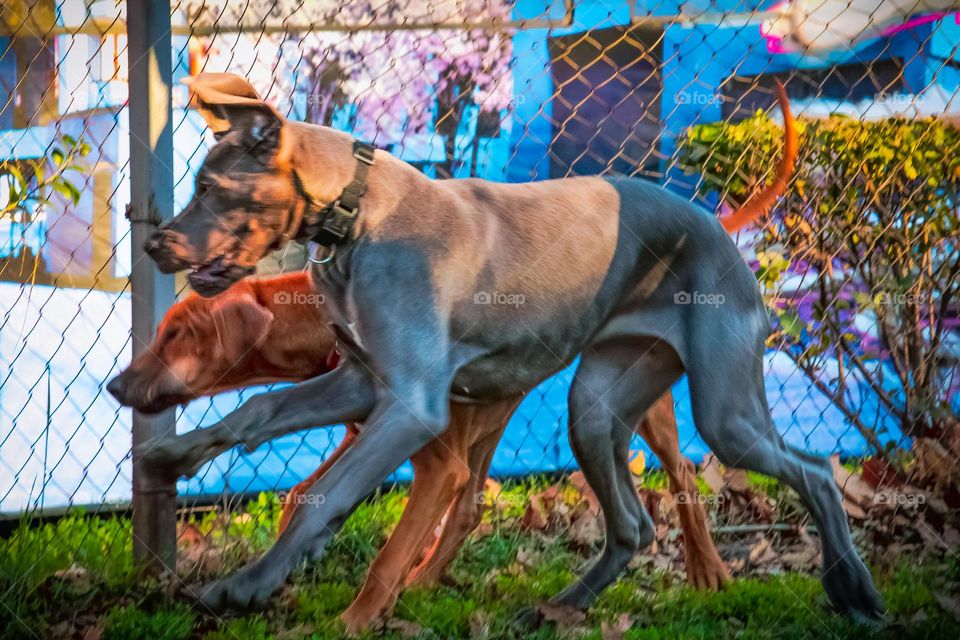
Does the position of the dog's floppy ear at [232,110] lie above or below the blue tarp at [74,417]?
above

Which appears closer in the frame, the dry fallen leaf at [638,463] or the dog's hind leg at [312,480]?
the dog's hind leg at [312,480]

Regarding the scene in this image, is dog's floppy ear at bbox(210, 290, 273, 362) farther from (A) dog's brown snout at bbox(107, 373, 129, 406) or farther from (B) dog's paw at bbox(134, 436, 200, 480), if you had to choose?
(B) dog's paw at bbox(134, 436, 200, 480)

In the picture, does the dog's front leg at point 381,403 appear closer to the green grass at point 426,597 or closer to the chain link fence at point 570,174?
the green grass at point 426,597

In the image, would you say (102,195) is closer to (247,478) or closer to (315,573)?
(247,478)

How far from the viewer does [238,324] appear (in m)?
3.43

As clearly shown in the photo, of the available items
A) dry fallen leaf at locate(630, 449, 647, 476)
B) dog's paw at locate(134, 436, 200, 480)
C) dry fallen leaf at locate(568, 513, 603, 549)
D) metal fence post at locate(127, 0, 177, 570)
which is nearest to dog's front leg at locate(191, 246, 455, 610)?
dog's paw at locate(134, 436, 200, 480)

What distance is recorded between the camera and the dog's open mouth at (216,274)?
2891 mm

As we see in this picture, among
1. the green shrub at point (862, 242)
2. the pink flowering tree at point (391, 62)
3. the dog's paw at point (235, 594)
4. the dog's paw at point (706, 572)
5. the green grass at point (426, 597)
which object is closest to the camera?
the dog's paw at point (235, 594)

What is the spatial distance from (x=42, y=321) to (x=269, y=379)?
1.41 meters

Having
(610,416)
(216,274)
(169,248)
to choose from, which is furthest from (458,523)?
(169,248)

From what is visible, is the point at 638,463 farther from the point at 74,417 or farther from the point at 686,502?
the point at 74,417

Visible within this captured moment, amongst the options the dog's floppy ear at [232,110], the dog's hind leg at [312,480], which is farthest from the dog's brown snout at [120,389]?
the dog's floppy ear at [232,110]

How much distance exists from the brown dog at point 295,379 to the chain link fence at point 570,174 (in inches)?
24.5

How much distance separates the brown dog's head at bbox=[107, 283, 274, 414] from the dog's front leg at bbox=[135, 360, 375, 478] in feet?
1.06
